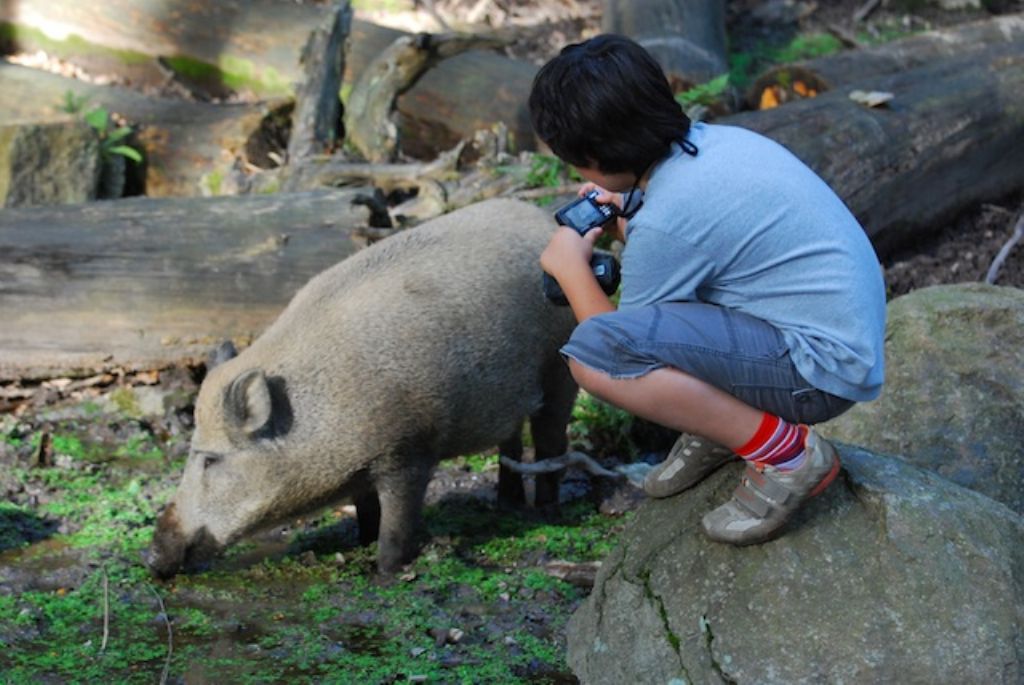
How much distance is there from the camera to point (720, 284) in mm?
3855

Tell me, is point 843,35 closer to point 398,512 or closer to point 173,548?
point 398,512

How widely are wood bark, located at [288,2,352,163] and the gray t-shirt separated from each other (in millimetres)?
6296

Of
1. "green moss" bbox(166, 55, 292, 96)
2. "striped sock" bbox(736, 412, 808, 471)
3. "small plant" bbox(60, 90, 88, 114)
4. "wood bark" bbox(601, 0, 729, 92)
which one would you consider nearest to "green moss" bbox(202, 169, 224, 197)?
"small plant" bbox(60, 90, 88, 114)

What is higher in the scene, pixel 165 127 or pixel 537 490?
pixel 165 127

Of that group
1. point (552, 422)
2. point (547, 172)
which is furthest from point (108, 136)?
point (552, 422)

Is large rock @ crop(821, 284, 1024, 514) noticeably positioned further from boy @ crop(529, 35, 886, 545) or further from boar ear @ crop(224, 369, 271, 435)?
boar ear @ crop(224, 369, 271, 435)

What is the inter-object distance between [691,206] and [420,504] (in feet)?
8.25

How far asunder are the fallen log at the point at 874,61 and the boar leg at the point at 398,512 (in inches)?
215

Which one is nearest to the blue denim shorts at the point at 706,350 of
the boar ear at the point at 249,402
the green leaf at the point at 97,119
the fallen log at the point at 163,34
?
the boar ear at the point at 249,402

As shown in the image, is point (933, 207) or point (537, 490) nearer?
point (537, 490)

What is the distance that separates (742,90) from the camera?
11.4 m

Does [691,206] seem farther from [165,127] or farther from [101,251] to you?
[165,127]

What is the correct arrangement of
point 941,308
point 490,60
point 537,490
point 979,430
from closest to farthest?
point 979,430 → point 941,308 → point 537,490 → point 490,60

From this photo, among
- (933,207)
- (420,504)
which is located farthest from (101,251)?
(933,207)
